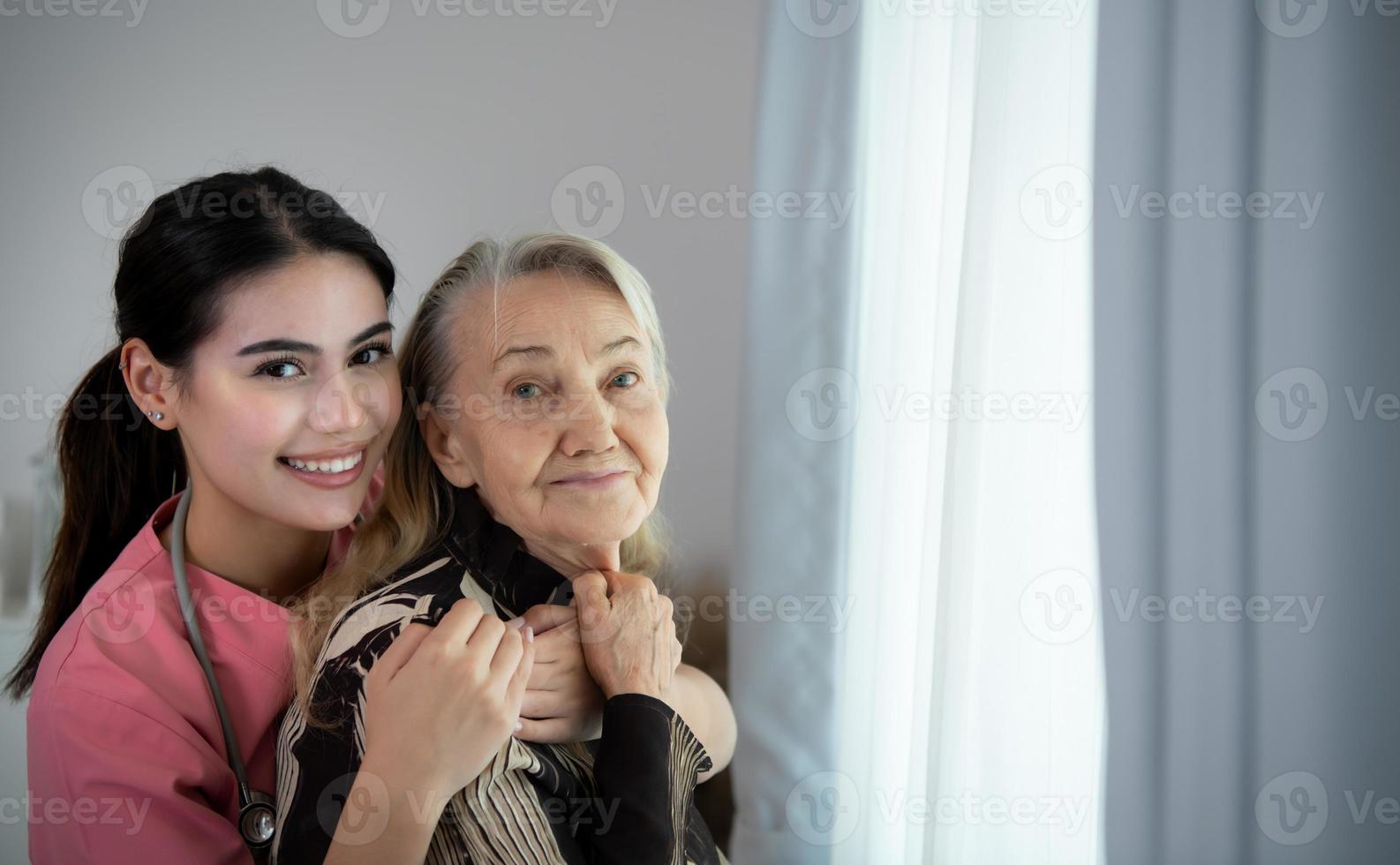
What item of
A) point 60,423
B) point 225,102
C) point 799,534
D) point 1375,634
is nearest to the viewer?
point 1375,634

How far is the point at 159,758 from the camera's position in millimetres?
1139

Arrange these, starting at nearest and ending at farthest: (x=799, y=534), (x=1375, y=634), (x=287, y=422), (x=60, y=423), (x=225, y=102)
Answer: (x=1375, y=634), (x=287, y=422), (x=60, y=423), (x=799, y=534), (x=225, y=102)

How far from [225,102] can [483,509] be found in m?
1.24

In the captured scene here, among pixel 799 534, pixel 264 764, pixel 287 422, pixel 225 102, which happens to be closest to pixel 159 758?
pixel 264 764

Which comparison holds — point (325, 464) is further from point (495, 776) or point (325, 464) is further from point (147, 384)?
point (495, 776)

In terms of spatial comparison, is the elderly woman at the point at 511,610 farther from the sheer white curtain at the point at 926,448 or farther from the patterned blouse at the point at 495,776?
the sheer white curtain at the point at 926,448

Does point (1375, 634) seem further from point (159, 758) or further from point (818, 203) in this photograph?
point (159, 758)

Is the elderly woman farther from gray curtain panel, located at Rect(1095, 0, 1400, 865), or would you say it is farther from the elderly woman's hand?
gray curtain panel, located at Rect(1095, 0, 1400, 865)

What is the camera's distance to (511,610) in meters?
1.20

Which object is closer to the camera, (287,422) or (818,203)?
(287,422)

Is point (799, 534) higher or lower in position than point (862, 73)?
lower

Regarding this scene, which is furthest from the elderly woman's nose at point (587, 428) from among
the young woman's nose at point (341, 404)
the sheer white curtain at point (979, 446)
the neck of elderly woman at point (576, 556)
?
the sheer white curtain at point (979, 446)

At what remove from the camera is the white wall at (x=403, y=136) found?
189cm

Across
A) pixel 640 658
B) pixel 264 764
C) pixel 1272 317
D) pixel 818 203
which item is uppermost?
pixel 818 203
